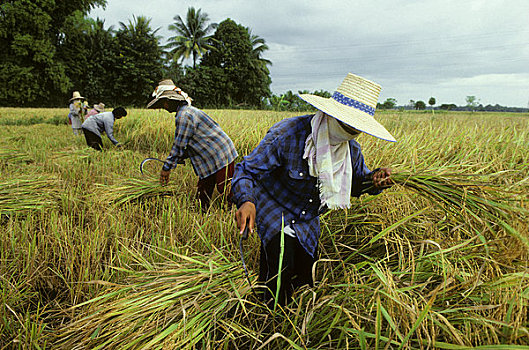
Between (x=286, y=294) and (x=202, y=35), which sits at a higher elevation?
(x=202, y=35)

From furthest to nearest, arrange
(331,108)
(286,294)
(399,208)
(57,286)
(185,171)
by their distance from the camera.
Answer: (185,171), (399,208), (57,286), (286,294), (331,108)

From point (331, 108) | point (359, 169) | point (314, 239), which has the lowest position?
point (314, 239)

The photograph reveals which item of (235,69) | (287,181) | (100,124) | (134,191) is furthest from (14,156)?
(235,69)

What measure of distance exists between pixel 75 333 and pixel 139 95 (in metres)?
27.0

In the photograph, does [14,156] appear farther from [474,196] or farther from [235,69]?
[235,69]

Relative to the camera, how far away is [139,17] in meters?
26.0

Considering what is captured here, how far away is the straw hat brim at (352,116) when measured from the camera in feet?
3.57

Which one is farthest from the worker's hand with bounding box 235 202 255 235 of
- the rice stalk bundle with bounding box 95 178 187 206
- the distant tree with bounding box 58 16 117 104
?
the distant tree with bounding box 58 16 117 104

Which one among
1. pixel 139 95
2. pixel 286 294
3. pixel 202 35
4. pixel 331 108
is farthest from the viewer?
pixel 202 35

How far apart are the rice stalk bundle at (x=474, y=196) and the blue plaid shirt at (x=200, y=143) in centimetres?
178

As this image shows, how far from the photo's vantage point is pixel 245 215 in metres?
1.11

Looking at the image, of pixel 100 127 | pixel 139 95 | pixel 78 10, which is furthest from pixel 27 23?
pixel 100 127

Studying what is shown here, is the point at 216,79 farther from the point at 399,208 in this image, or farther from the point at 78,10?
the point at 399,208

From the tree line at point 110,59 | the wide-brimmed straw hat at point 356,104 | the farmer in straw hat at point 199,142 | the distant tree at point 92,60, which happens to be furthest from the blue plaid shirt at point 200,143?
the distant tree at point 92,60
